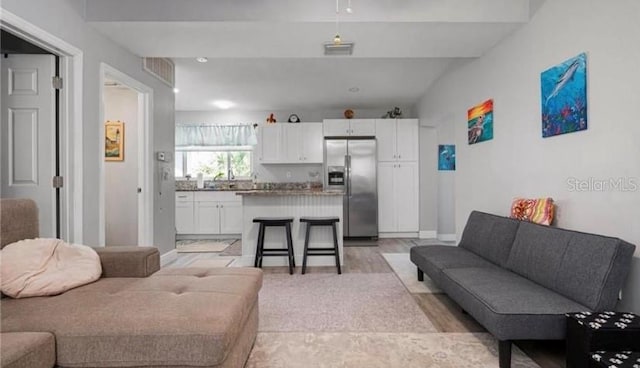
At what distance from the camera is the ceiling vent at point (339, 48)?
309cm

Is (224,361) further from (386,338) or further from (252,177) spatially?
(252,177)

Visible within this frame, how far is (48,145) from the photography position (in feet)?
8.39

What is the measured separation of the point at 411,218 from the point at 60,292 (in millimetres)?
5336

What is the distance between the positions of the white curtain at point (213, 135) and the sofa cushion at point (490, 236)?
15.5 ft

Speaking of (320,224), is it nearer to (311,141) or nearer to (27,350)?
(27,350)

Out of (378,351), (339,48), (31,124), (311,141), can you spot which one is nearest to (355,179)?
(311,141)

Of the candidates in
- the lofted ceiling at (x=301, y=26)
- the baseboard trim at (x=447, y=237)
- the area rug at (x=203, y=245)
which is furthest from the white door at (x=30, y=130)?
the baseboard trim at (x=447, y=237)

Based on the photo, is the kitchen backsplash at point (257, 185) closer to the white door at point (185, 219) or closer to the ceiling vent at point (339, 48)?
the white door at point (185, 219)

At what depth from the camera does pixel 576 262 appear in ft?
6.15

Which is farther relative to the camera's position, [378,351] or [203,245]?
[203,245]

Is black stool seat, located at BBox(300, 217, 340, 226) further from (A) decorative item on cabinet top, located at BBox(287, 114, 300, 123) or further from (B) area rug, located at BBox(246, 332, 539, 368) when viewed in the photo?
(A) decorative item on cabinet top, located at BBox(287, 114, 300, 123)

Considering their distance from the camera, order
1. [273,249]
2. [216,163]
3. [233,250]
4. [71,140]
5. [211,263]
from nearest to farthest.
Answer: [71,140], [273,249], [211,263], [233,250], [216,163]

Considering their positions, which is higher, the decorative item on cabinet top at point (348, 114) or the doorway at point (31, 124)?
the decorative item on cabinet top at point (348, 114)

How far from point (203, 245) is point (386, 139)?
12.5 feet
